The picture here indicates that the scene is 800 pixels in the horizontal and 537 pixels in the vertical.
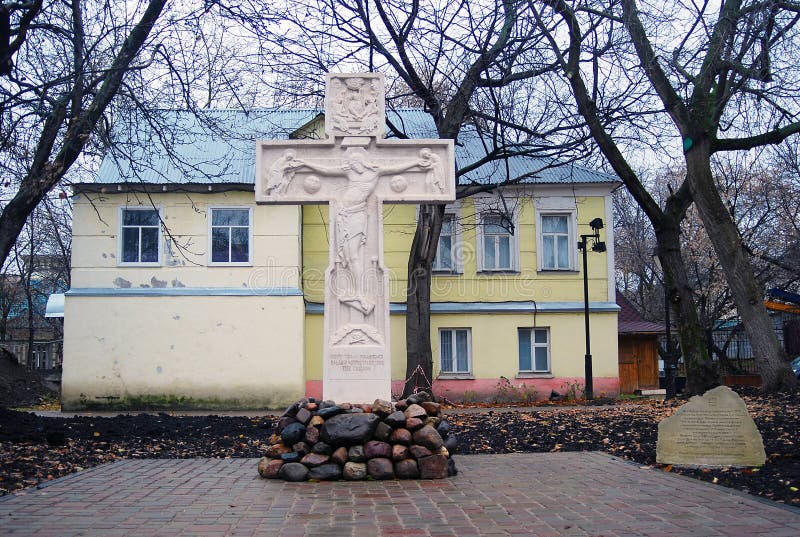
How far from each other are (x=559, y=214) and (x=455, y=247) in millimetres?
3499

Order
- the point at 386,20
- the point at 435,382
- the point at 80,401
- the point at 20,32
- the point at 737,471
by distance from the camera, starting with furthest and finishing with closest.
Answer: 1. the point at 435,382
2. the point at 80,401
3. the point at 386,20
4. the point at 20,32
5. the point at 737,471

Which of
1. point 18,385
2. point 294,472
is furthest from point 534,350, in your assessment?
point 18,385

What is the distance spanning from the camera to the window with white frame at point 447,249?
78.3 ft

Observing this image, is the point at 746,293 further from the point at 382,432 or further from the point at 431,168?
the point at 382,432

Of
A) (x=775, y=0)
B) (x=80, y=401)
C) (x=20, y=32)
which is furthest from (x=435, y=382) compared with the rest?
(x=20, y=32)

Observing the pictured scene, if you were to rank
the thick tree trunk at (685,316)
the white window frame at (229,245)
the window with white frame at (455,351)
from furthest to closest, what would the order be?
the window with white frame at (455,351) → the white window frame at (229,245) → the thick tree trunk at (685,316)

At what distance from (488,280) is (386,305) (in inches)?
613

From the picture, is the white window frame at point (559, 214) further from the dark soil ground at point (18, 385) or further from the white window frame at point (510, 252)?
the dark soil ground at point (18, 385)

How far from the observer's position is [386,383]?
827 centimetres

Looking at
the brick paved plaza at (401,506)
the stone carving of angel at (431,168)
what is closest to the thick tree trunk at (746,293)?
the brick paved plaza at (401,506)

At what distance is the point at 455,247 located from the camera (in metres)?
24.1

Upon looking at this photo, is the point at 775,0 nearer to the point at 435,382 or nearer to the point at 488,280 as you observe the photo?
the point at 488,280

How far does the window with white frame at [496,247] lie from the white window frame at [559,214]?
2.84 feet

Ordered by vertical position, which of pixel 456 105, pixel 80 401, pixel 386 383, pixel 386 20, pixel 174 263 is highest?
pixel 386 20
